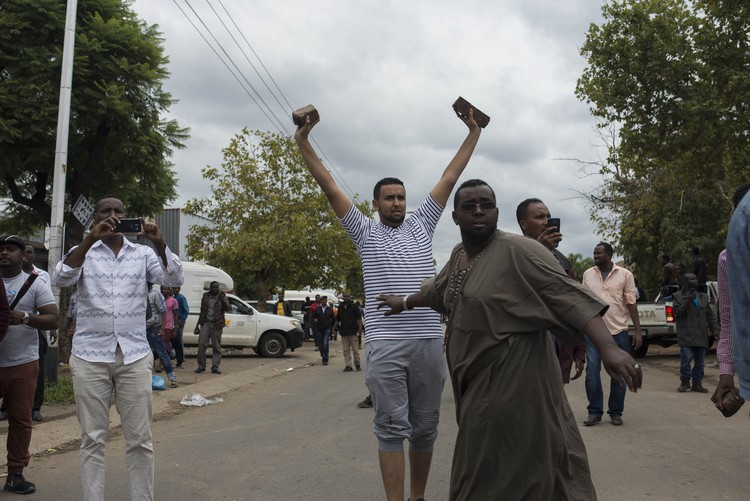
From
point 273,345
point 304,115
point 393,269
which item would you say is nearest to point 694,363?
point 393,269

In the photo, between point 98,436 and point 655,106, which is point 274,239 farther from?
point 98,436

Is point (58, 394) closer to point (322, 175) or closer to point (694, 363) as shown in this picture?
point (322, 175)

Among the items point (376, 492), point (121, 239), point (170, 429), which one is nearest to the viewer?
point (121, 239)

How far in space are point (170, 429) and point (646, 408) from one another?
5.88 metres

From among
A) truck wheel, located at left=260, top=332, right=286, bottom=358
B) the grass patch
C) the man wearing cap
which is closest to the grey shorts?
the man wearing cap

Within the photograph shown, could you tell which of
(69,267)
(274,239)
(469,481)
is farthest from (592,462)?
(274,239)

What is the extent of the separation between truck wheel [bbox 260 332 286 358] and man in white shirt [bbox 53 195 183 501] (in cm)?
1740

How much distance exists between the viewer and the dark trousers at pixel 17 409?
5.60 meters

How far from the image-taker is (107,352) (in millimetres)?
4500

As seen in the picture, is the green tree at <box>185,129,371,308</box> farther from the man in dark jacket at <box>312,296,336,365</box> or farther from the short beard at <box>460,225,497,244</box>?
the short beard at <box>460,225,497,244</box>

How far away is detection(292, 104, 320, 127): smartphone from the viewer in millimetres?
4730

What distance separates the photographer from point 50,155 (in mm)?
16047

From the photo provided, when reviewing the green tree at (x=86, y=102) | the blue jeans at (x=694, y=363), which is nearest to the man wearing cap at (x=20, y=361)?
the blue jeans at (x=694, y=363)

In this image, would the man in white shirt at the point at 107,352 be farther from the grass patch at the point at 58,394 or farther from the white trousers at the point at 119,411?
the grass patch at the point at 58,394
